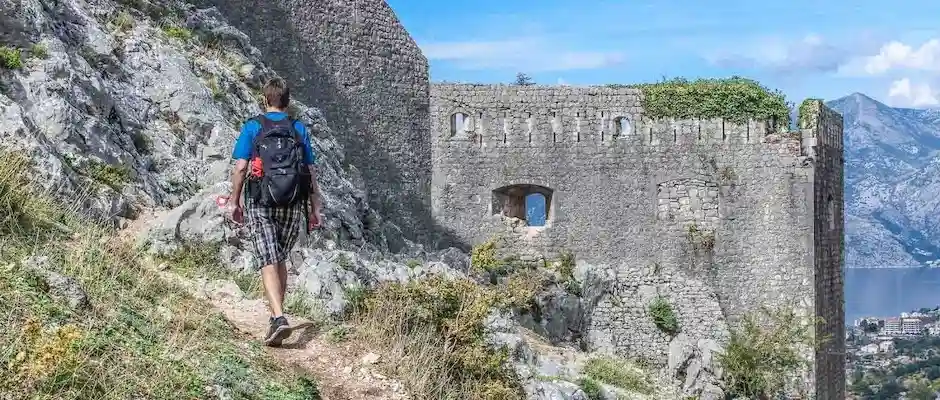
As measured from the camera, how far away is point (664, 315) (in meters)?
18.6

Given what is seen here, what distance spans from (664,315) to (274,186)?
13489 millimetres

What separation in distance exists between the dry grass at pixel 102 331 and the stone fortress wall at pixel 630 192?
11737 millimetres

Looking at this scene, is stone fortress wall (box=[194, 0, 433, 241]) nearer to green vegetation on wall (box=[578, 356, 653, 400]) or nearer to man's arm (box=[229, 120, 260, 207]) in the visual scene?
green vegetation on wall (box=[578, 356, 653, 400])

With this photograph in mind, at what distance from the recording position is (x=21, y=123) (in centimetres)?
809

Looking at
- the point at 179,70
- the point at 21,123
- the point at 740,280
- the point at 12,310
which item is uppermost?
the point at 179,70

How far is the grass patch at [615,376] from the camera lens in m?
11.9

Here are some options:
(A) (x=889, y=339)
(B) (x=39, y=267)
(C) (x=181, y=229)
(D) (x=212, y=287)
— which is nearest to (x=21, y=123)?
(C) (x=181, y=229)

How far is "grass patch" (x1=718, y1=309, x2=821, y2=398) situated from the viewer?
16938 mm

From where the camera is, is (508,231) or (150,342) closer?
(150,342)

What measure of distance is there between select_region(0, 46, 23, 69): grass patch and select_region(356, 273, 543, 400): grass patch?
3909 millimetres

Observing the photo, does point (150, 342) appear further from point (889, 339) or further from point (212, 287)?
point (889, 339)

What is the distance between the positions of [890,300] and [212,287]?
15383 centimetres

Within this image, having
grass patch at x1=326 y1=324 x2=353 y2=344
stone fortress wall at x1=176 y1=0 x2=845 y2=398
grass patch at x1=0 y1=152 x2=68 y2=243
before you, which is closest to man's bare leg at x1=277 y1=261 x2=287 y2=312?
grass patch at x1=326 y1=324 x2=353 y2=344

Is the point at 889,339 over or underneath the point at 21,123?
underneath
